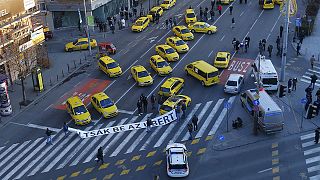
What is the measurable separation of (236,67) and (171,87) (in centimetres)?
985

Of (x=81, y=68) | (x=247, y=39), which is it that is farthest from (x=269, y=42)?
(x=81, y=68)

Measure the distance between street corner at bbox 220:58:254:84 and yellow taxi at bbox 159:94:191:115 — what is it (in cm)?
668

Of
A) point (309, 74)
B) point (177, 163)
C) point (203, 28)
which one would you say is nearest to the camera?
point (177, 163)

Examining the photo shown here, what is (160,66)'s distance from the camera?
172 feet

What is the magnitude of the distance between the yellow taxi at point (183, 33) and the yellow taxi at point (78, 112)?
2132cm

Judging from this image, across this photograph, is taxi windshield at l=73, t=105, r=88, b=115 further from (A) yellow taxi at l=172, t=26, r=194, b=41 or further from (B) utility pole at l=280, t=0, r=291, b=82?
(A) yellow taxi at l=172, t=26, r=194, b=41

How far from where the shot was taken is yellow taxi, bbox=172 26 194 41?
62.2 metres

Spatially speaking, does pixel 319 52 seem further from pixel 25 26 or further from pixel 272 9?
pixel 25 26

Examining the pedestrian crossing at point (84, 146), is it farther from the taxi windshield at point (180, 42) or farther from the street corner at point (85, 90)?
the taxi windshield at point (180, 42)

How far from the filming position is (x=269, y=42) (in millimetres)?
60094

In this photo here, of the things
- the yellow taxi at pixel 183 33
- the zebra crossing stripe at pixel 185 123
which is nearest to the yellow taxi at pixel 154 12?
the yellow taxi at pixel 183 33

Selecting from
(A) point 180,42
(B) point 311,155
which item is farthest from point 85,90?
(B) point 311,155

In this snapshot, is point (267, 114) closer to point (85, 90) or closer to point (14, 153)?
point (85, 90)

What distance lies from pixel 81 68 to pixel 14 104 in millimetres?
10267
